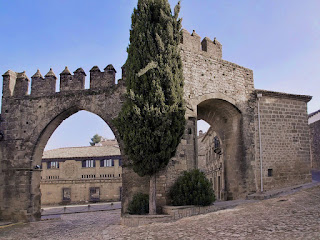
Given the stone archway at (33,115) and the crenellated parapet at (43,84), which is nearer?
the stone archway at (33,115)

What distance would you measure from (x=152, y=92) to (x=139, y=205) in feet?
11.7

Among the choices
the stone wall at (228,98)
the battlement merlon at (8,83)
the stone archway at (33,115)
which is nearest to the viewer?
the stone wall at (228,98)

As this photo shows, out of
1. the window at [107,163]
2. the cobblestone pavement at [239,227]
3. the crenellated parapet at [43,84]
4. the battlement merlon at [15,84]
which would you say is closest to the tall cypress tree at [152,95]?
the cobblestone pavement at [239,227]

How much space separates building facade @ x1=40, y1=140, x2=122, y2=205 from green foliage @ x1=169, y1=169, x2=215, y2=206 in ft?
66.1

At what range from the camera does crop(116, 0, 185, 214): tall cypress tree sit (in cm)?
1009

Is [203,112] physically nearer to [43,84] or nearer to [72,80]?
[72,80]

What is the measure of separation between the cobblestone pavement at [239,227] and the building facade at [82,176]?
61.2 feet

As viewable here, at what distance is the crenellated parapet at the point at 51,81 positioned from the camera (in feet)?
43.8

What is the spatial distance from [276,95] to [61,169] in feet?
76.2

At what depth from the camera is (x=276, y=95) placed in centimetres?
1383

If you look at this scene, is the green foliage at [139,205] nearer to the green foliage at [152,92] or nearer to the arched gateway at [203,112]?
the green foliage at [152,92]

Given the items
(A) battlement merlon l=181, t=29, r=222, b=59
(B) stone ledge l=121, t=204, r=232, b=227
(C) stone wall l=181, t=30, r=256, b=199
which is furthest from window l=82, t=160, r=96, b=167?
(B) stone ledge l=121, t=204, r=232, b=227

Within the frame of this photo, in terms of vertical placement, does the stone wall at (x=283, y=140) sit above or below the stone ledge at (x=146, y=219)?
above

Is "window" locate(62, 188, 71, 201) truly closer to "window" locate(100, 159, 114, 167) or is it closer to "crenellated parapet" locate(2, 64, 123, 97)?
"window" locate(100, 159, 114, 167)
